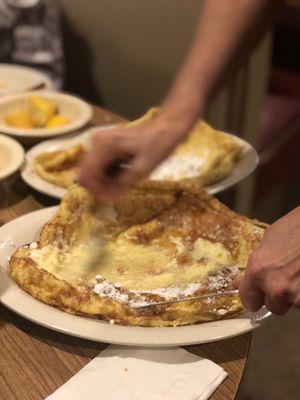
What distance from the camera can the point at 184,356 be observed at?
0.70 meters

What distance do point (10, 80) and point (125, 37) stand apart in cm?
63

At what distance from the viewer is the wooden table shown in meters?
0.66

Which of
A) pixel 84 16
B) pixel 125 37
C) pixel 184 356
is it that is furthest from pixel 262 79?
pixel 184 356

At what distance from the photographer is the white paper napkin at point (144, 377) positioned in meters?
0.64

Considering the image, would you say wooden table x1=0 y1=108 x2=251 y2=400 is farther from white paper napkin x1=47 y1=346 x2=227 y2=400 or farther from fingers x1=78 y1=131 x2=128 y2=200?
fingers x1=78 y1=131 x2=128 y2=200

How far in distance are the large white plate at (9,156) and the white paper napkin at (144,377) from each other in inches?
17.5

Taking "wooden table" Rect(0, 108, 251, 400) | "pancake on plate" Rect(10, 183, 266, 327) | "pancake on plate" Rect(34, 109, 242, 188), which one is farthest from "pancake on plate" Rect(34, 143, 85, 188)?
"wooden table" Rect(0, 108, 251, 400)

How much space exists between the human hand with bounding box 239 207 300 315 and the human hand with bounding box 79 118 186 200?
0.25m

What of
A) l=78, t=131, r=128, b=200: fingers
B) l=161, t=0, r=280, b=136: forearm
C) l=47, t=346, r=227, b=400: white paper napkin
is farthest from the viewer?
l=161, t=0, r=280, b=136: forearm

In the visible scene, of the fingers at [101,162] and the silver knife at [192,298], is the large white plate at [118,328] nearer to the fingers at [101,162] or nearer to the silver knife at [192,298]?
the silver knife at [192,298]

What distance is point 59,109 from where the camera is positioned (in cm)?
138

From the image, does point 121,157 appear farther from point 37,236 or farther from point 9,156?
point 9,156

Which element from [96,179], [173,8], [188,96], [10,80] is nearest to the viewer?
[96,179]

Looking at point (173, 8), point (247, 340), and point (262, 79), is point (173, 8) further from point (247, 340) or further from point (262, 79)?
point (247, 340)
